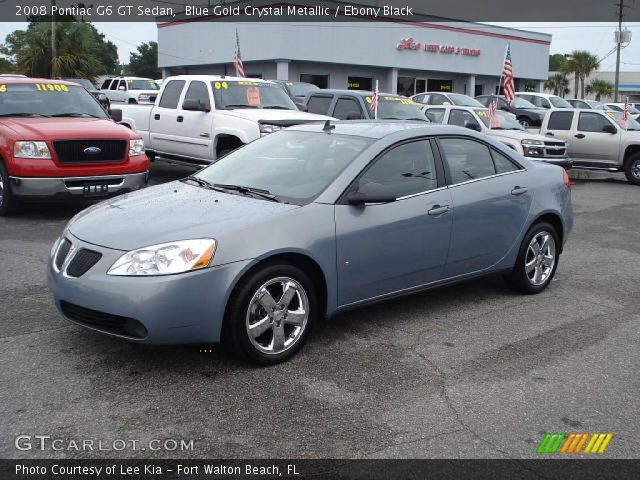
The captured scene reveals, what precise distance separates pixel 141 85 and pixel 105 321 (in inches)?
1043

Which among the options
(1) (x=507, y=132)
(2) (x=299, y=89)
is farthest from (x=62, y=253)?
(2) (x=299, y=89)

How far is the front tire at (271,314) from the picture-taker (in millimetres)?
4312

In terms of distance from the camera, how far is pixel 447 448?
351 centimetres

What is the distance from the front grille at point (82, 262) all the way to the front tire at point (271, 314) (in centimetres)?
90

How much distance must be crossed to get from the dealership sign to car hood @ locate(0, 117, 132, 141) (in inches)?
1153

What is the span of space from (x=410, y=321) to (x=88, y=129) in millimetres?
6008

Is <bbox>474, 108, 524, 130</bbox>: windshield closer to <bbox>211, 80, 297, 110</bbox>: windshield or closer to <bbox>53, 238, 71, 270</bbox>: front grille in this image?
<bbox>211, 80, 297, 110</bbox>: windshield

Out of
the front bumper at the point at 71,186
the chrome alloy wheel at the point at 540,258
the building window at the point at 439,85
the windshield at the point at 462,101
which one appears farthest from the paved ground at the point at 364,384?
the building window at the point at 439,85

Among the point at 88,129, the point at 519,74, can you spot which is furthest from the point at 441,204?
the point at 519,74

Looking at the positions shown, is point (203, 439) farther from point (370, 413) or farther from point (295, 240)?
point (295, 240)

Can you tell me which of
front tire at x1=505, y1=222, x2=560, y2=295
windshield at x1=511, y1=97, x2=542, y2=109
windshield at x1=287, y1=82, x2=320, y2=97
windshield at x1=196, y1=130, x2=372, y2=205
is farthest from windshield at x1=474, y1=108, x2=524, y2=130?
windshield at x1=196, y1=130, x2=372, y2=205

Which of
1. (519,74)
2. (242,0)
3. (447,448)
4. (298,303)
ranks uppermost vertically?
(242,0)

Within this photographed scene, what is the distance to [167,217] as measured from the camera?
4598 mm

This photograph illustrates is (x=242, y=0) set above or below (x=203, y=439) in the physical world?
above
